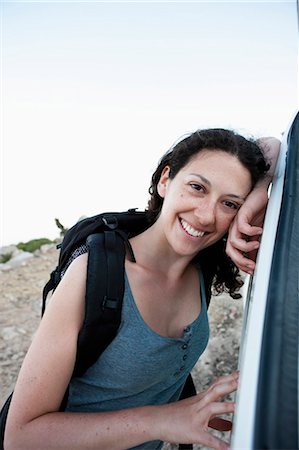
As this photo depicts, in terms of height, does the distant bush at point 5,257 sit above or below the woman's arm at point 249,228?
below

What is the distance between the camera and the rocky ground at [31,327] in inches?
169

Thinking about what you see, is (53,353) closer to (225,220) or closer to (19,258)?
(225,220)

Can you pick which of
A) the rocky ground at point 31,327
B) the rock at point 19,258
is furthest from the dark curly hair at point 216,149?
the rock at point 19,258

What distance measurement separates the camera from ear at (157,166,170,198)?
1.96m

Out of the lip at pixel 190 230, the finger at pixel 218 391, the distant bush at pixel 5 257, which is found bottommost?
the distant bush at pixel 5 257

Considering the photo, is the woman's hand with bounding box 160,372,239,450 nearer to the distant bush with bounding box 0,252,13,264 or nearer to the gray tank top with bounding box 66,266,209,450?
the gray tank top with bounding box 66,266,209,450

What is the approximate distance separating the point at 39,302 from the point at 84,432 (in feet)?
16.4

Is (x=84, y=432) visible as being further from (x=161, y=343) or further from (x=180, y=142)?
(x=180, y=142)

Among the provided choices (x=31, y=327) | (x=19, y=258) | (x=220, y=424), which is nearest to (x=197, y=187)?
(x=220, y=424)

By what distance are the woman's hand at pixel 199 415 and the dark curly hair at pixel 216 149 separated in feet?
2.87

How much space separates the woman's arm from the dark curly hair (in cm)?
10

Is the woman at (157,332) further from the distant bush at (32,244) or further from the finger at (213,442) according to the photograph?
the distant bush at (32,244)

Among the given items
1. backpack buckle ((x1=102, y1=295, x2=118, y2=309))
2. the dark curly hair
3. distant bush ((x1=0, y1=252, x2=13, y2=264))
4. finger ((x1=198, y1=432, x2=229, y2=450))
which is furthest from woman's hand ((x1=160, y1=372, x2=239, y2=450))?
distant bush ((x1=0, y1=252, x2=13, y2=264))

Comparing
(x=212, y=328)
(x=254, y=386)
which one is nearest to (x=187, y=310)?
(x=254, y=386)
